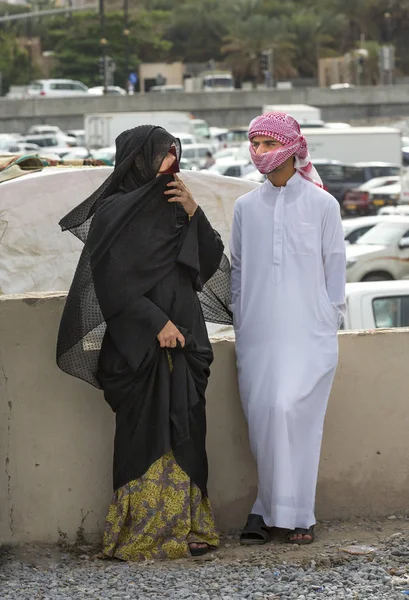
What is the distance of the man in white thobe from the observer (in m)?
4.62

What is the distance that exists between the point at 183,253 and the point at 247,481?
1.07 metres

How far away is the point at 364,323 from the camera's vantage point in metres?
9.70

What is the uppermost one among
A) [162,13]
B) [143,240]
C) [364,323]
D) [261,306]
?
[162,13]

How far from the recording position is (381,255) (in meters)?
17.5

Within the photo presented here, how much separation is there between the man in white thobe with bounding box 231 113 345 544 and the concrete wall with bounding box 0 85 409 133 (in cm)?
5439

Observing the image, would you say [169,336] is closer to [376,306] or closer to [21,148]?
[376,306]

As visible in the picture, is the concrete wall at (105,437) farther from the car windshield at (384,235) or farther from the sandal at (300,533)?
the car windshield at (384,235)

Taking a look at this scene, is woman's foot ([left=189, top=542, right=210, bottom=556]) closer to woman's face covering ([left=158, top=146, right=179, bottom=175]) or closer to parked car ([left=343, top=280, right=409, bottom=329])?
woman's face covering ([left=158, top=146, right=179, bottom=175])

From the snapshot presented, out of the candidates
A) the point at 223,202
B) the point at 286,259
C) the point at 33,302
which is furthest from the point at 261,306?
the point at 223,202

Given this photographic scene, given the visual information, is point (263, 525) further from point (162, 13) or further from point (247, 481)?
point (162, 13)

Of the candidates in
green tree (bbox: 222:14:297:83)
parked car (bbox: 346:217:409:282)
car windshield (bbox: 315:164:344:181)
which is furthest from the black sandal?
green tree (bbox: 222:14:297:83)

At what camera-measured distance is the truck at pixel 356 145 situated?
121 feet

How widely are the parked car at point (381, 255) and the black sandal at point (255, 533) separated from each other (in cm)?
1244

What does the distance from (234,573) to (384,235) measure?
47.3ft
